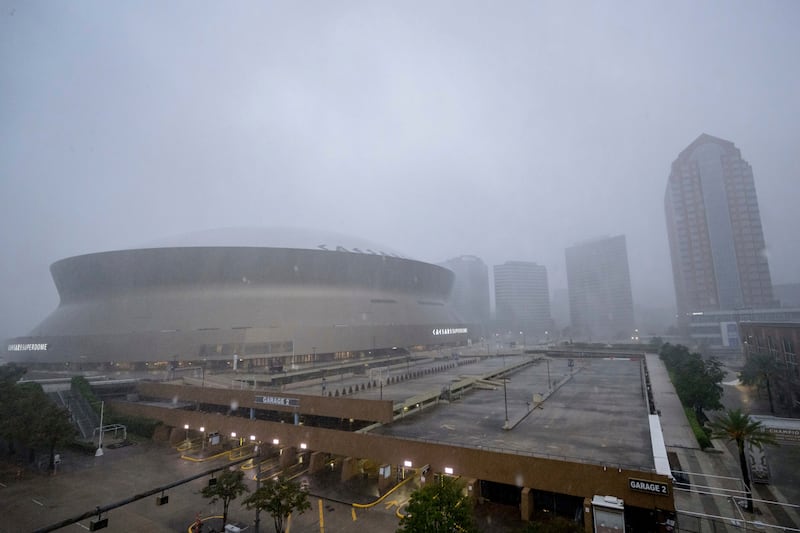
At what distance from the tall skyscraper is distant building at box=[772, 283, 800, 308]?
93691 mm

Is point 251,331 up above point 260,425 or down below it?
above

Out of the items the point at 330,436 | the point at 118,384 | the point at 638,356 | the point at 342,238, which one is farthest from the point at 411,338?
the point at 330,436

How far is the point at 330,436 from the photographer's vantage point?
27406 mm

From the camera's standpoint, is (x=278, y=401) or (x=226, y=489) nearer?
(x=226, y=489)

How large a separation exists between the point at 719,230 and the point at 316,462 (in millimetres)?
148141

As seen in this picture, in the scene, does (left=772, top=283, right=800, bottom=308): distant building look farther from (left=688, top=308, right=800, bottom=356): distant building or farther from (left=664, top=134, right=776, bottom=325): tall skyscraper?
(left=688, top=308, right=800, bottom=356): distant building

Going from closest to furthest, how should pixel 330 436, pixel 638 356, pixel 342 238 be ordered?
pixel 330 436, pixel 638 356, pixel 342 238

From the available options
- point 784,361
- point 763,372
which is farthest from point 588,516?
point 784,361

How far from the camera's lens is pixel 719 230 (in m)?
126

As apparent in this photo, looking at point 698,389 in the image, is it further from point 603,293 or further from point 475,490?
point 603,293

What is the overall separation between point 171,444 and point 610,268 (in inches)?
7775

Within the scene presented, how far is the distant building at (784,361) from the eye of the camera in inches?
1831

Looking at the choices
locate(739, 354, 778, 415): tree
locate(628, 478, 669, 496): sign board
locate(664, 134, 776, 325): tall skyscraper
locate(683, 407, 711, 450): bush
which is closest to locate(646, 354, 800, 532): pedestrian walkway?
locate(683, 407, 711, 450): bush

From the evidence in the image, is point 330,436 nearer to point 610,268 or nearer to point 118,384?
point 118,384
